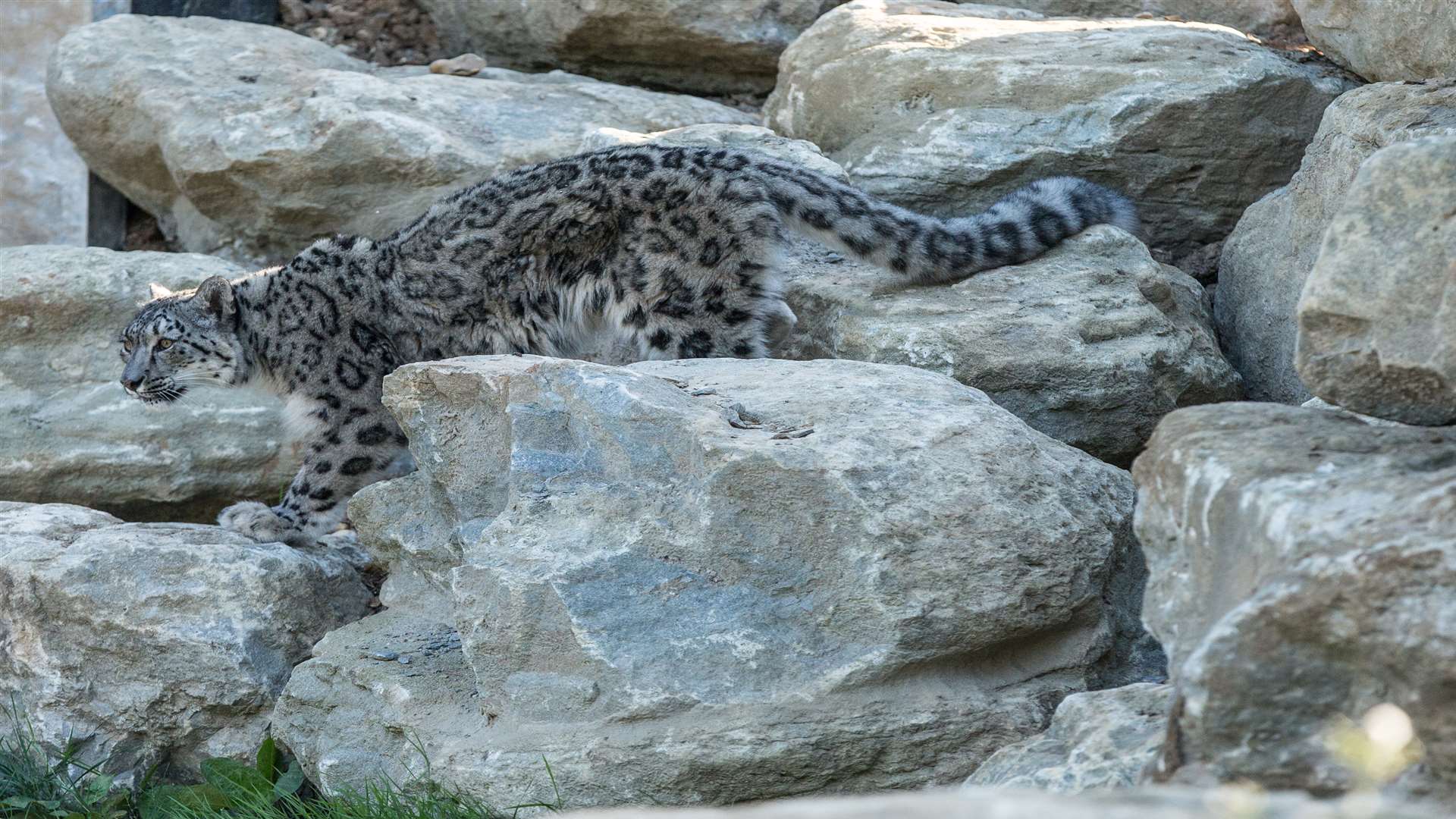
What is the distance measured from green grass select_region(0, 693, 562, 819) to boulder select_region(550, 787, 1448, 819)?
9.17 feet

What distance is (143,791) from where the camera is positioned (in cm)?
482

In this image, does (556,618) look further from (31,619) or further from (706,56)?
(706,56)

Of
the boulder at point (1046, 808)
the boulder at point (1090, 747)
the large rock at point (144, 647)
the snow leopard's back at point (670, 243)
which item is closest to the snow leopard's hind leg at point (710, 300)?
the snow leopard's back at point (670, 243)

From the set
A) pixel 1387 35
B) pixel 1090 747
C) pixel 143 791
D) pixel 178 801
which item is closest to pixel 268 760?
pixel 178 801

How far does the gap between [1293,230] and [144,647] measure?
4.20 m

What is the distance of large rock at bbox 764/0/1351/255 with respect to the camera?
6297 mm

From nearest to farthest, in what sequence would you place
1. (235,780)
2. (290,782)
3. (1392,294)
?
(1392,294) < (290,782) < (235,780)

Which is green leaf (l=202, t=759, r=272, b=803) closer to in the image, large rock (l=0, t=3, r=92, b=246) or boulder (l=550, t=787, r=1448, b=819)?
boulder (l=550, t=787, r=1448, b=819)

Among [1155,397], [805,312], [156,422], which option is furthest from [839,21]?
[156,422]

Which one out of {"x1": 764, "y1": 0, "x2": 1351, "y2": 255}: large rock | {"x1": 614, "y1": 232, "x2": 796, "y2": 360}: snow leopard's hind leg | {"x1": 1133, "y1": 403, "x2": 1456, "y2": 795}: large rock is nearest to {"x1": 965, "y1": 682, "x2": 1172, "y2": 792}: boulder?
{"x1": 1133, "y1": 403, "x2": 1456, "y2": 795}: large rock

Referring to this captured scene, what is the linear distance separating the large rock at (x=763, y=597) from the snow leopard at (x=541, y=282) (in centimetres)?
152

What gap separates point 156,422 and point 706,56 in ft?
13.1

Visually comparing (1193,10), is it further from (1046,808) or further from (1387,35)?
(1046,808)

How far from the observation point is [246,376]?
21.2 feet
